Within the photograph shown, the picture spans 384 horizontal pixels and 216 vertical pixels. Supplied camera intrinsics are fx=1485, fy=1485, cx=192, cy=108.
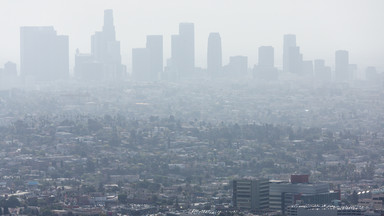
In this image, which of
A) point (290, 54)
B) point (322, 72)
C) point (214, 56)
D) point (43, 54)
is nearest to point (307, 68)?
point (290, 54)

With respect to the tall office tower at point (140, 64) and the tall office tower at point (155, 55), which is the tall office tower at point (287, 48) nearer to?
the tall office tower at point (155, 55)

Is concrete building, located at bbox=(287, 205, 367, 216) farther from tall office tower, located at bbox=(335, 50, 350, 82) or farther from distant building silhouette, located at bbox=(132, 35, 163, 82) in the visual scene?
tall office tower, located at bbox=(335, 50, 350, 82)

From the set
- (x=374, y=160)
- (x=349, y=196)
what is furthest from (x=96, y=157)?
(x=349, y=196)

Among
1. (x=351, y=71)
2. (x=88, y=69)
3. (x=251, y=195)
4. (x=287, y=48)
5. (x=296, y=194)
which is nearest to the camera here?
(x=296, y=194)

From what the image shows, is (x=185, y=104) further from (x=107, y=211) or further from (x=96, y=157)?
(x=107, y=211)

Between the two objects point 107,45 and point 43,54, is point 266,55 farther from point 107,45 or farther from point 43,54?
point 43,54
